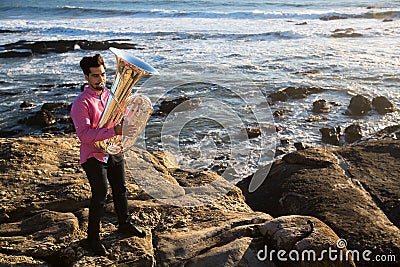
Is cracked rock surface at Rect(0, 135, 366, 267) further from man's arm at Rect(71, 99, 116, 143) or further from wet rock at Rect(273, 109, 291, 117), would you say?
wet rock at Rect(273, 109, 291, 117)

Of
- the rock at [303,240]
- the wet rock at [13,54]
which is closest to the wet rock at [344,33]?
the wet rock at [13,54]

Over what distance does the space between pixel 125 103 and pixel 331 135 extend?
7237mm

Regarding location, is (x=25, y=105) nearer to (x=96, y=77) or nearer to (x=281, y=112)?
(x=281, y=112)

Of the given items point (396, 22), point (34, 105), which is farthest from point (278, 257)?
point (396, 22)

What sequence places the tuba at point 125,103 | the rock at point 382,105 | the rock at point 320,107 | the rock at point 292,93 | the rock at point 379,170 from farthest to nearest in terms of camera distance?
the rock at point 292,93 → the rock at point 320,107 → the rock at point 382,105 → the rock at point 379,170 → the tuba at point 125,103

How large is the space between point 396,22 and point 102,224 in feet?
108

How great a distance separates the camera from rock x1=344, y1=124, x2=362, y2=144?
377 inches

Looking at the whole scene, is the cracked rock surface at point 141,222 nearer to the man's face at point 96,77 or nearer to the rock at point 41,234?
the rock at point 41,234

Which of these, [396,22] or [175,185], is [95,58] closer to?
[175,185]

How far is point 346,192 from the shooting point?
16.8ft

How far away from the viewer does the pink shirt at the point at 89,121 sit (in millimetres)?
3307

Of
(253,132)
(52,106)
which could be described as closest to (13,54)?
(52,106)

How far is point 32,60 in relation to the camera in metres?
19.9

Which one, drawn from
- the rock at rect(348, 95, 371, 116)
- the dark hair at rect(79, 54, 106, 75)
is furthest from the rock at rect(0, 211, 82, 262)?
the rock at rect(348, 95, 371, 116)
